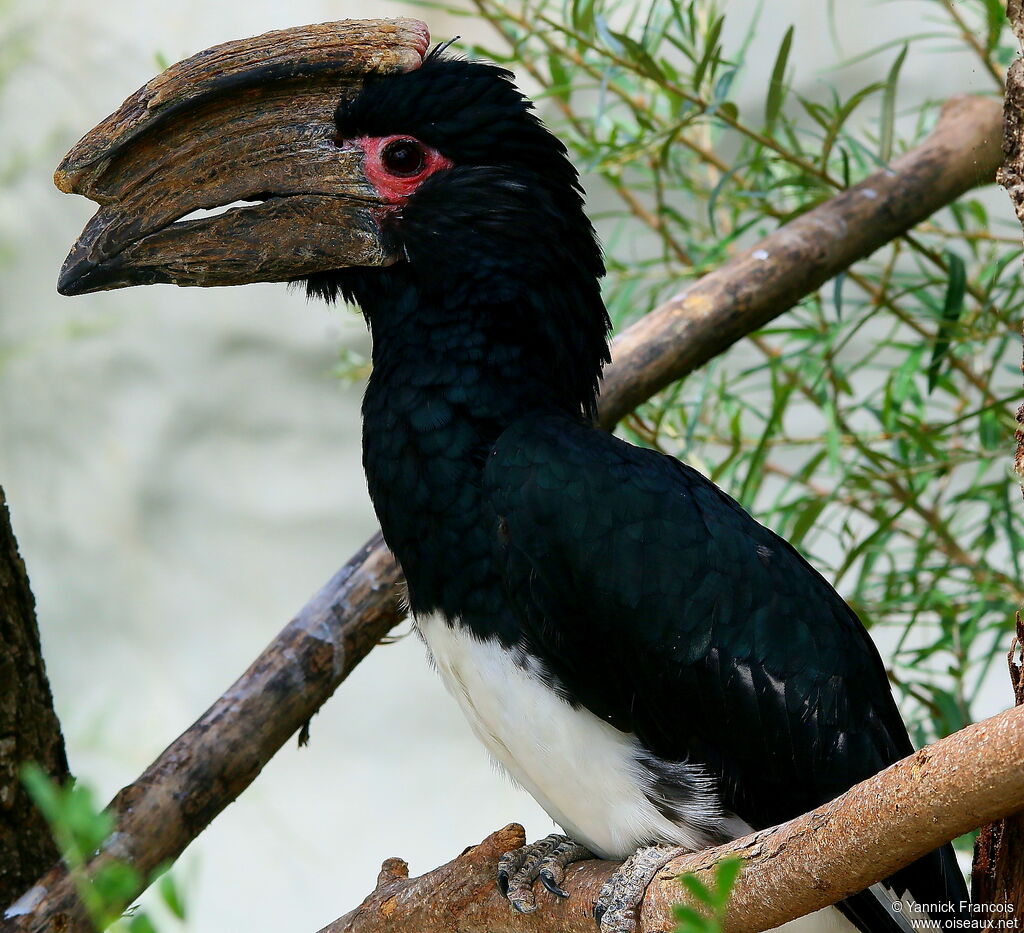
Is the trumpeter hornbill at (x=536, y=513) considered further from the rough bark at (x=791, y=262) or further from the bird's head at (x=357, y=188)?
the rough bark at (x=791, y=262)

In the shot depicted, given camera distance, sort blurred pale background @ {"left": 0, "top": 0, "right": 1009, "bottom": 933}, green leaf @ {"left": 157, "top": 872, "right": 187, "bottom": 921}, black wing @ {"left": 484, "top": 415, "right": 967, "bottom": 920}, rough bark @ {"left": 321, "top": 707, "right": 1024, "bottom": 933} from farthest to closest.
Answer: blurred pale background @ {"left": 0, "top": 0, "right": 1009, "bottom": 933}
black wing @ {"left": 484, "top": 415, "right": 967, "bottom": 920}
rough bark @ {"left": 321, "top": 707, "right": 1024, "bottom": 933}
green leaf @ {"left": 157, "top": 872, "right": 187, "bottom": 921}

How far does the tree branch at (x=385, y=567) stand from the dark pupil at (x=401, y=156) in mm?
709

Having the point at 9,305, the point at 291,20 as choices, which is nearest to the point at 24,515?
the point at 9,305

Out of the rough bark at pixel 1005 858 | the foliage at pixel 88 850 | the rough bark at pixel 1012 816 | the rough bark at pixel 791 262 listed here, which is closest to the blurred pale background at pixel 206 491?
the rough bark at pixel 791 262

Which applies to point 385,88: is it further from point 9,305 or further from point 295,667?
point 9,305

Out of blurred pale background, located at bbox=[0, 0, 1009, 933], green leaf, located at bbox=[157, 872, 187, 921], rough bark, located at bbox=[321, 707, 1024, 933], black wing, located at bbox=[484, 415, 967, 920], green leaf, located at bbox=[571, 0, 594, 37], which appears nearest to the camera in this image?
green leaf, located at bbox=[157, 872, 187, 921]

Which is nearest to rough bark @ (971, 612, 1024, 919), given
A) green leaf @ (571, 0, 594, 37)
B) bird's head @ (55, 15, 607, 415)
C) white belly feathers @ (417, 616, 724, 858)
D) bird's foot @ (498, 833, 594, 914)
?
white belly feathers @ (417, 616, 724, 858)

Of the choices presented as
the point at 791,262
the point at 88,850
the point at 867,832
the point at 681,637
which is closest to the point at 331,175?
the point at 681,637

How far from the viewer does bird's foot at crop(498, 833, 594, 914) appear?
1.74 m

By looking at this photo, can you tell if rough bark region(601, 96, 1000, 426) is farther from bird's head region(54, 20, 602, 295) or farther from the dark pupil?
the dark pupil

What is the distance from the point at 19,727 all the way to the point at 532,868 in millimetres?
821

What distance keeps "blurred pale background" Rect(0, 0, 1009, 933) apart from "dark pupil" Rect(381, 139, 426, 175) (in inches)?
157

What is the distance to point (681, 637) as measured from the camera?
5.43 feet

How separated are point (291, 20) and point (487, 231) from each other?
14.8ft
